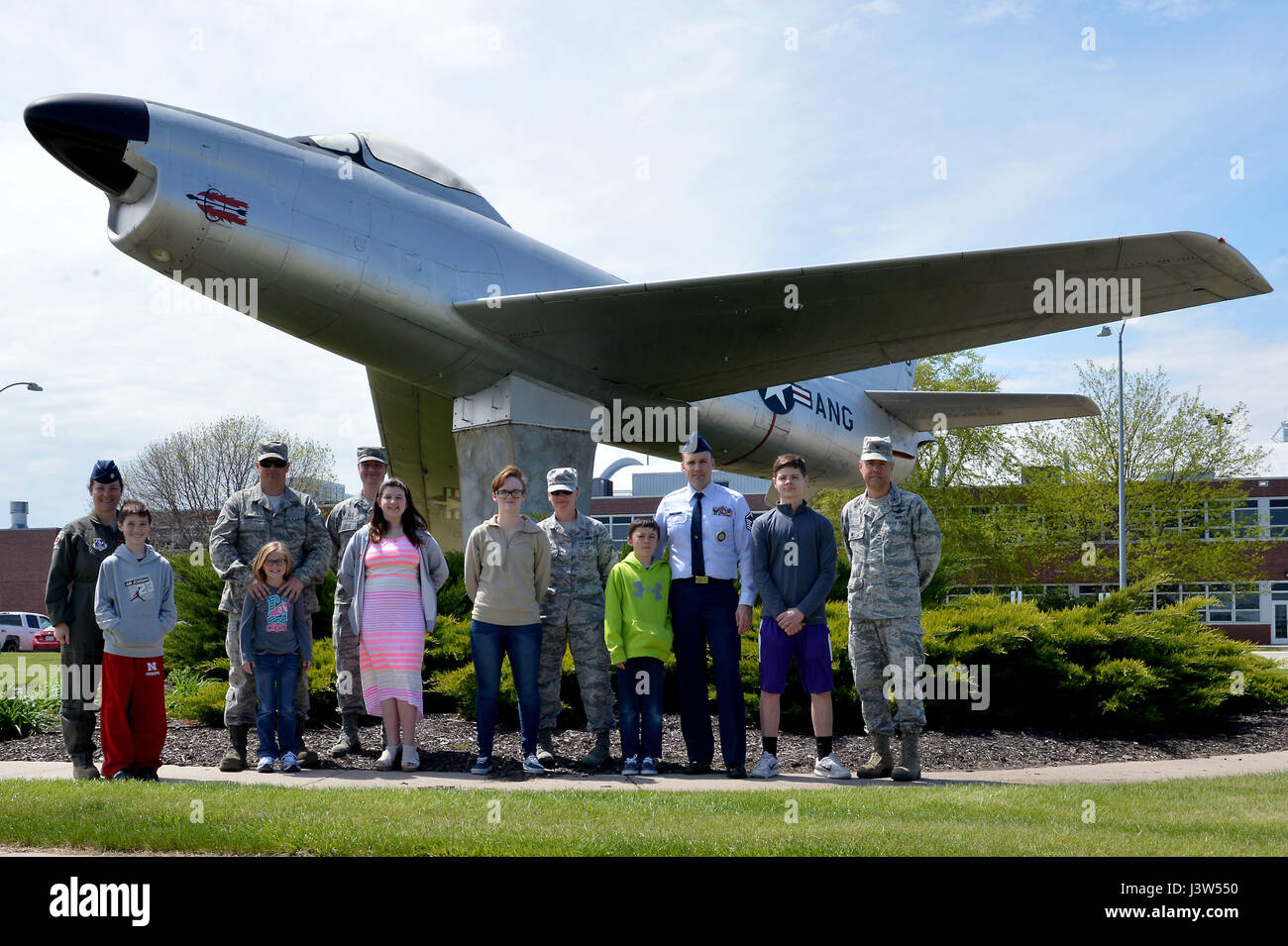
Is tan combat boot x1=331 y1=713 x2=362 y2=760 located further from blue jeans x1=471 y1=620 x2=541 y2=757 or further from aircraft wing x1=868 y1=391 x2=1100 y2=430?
aircraft wing x1=868 y1=391 x2=1100 y2=430

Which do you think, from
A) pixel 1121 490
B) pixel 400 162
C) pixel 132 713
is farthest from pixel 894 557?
pixel 1121 490

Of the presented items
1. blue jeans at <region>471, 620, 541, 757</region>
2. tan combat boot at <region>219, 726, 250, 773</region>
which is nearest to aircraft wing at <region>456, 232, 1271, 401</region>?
blue jeans at <region>471, 620, 541, 757</region>

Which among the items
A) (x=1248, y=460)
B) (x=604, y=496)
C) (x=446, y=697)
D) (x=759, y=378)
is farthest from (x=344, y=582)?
(x=604, y=496)

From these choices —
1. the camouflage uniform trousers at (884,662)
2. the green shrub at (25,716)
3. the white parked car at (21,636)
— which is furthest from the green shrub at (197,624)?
the white parked car at (21,636)

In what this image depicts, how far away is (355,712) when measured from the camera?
6.99m

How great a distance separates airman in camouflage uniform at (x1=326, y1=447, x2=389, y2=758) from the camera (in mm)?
6812

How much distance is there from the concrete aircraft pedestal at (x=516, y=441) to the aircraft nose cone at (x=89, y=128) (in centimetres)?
371

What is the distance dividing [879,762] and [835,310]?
4.67 m

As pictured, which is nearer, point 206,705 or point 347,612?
point 347,612

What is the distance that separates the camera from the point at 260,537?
6.73 m

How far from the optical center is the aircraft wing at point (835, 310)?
8289 mm

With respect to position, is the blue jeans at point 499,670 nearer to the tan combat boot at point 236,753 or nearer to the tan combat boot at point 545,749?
the tan combat boot at point 545,749

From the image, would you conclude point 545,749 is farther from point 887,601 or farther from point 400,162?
point 400,162

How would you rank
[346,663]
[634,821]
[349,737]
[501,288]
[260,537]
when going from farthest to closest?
[501,288], [349,737], [346,663], [260,537], [634,821]
